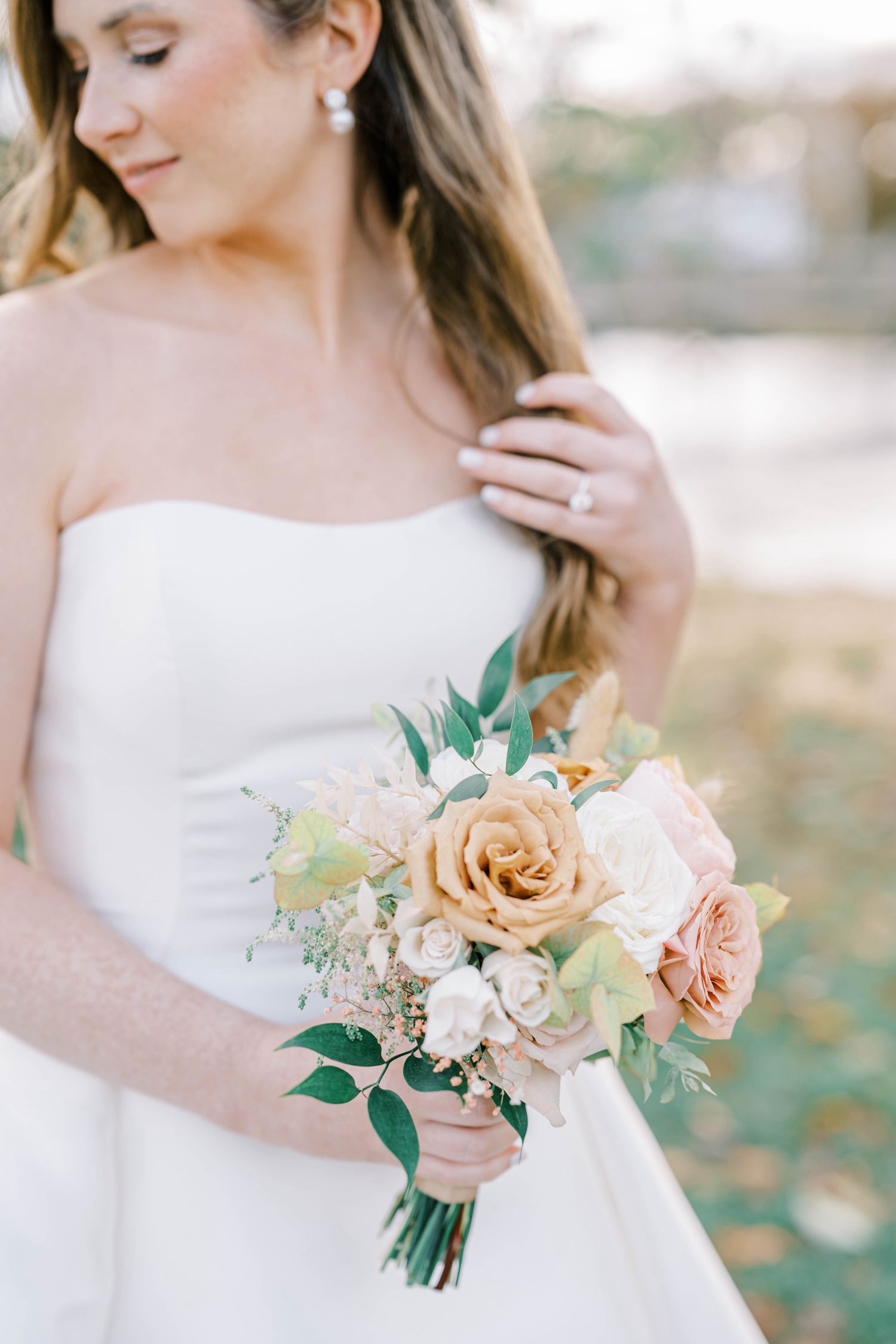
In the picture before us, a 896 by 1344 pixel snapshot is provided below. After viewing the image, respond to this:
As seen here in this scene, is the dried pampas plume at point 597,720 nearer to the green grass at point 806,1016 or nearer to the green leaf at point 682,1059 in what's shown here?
the green grass at point 806,1016

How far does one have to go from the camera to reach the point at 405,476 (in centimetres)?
182

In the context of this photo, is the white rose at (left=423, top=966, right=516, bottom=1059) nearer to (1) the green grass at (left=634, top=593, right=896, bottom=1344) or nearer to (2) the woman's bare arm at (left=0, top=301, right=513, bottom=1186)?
(2) the woman's bare arm at (left=0, top=301, right=513, bottom=1186)

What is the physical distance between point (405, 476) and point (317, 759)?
1.55 feet

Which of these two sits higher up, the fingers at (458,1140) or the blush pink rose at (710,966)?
the blush pink rose at (710,966)

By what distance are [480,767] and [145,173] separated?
3.28ft

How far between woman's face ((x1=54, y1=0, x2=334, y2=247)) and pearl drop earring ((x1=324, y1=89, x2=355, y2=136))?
42 millimetres

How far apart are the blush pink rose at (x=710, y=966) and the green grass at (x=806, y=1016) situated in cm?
29

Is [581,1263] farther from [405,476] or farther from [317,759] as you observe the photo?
→ [405,476]

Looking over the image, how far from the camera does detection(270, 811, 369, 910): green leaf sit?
3.50 feet

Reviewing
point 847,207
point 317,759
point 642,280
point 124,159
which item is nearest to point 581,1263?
point 317,759

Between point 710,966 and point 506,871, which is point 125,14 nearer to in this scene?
point 506,871

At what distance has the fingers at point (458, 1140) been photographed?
4.28 feet

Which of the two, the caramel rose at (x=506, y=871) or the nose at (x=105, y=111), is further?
the nose at (x=105, y=111)

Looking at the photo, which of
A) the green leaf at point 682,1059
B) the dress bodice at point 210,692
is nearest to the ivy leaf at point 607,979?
the green leaf at point 682,1059
